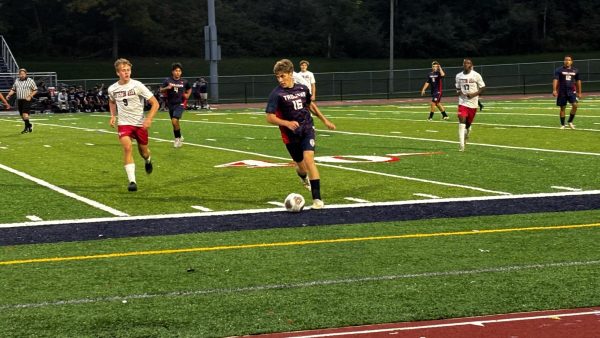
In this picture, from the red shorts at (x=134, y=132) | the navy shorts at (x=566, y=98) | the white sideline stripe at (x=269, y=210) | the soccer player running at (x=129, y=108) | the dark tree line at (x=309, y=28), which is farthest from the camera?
the dark tree line at (x=309, y=28)

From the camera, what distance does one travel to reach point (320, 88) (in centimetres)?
6372

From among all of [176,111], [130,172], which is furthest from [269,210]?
[176,111]

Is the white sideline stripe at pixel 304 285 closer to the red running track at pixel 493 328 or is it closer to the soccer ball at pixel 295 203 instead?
the red running track at pixel 493 328

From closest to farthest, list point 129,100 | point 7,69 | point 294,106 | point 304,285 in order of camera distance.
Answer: point 304,285
point 294,106
point 129,100
point 7,69

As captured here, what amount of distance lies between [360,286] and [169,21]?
80.0 metres

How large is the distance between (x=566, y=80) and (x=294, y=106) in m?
15.9

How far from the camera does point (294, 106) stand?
1314 cm

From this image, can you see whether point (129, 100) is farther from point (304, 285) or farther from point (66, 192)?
point (304, 285)

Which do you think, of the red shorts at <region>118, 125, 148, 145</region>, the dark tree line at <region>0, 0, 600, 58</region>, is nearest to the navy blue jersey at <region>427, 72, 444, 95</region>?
the red shorts at <region>118, 125, 148, 145</region>

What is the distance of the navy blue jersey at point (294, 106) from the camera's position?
13.0m

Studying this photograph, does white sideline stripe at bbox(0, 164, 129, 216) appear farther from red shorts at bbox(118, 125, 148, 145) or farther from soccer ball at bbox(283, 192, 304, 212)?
soccer ball at bbox(283, 192, 304, 212)

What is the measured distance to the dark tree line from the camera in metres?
83.0

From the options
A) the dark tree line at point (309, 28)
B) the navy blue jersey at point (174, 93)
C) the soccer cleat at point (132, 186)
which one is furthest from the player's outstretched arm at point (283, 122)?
the dark tree line at point (309, 28)

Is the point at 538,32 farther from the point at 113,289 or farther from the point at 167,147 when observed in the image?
the point at 113,289
